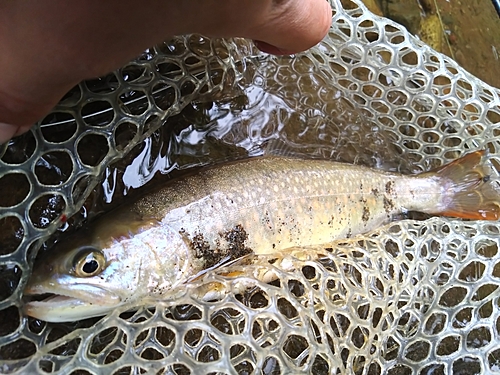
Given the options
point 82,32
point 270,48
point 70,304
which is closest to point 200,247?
point 70,304

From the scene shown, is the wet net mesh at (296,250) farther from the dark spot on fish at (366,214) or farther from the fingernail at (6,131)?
the fingernail at (6,131)

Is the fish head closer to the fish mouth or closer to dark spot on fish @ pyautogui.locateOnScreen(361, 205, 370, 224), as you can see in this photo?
the fish mouth

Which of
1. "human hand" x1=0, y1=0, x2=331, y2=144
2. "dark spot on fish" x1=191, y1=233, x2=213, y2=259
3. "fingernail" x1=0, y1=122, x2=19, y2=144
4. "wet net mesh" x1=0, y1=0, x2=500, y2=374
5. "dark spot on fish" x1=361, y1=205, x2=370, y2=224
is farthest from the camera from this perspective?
"dark spot on fish" x1=361, y1=205, x2=370, y2=224

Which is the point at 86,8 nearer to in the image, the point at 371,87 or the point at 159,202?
the point at 159,202

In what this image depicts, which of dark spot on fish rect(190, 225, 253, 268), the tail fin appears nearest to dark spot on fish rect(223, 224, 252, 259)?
dark spot on fish rect(190, 225, 253, 268)

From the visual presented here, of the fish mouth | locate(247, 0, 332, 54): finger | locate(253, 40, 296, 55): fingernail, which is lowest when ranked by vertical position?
the fish mouth

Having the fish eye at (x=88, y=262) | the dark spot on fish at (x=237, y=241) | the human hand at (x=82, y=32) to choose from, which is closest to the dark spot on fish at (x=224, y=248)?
the dark spot on fish at (x=237, y=241)

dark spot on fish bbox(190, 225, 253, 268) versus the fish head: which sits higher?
the fish head

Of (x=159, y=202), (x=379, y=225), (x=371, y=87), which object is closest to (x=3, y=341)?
(x=159, y=202)
